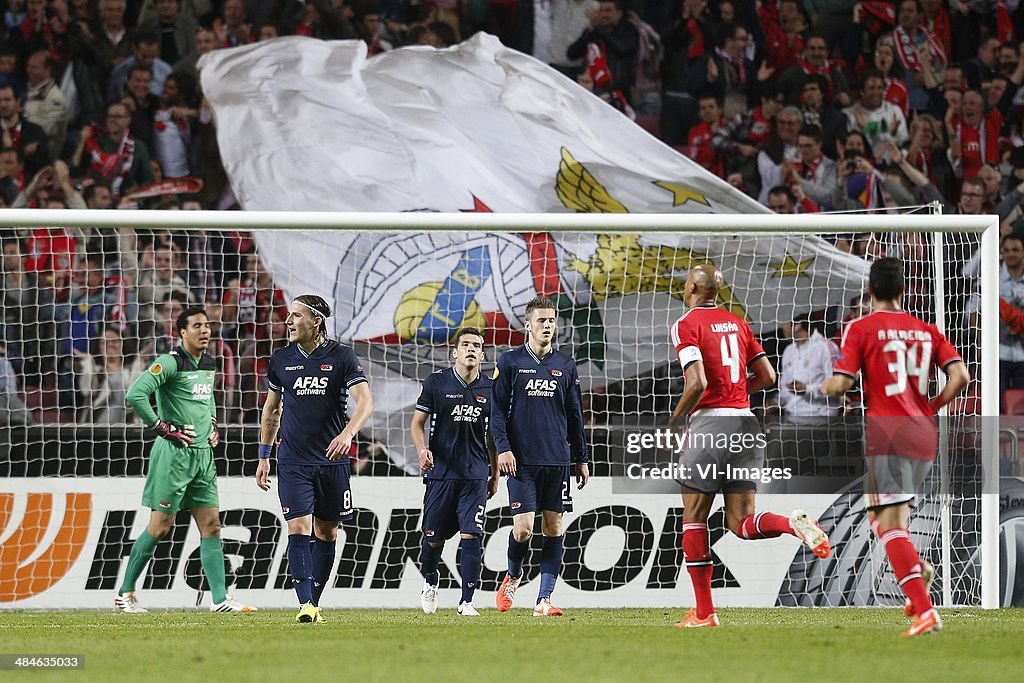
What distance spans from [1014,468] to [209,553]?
18.4 feet

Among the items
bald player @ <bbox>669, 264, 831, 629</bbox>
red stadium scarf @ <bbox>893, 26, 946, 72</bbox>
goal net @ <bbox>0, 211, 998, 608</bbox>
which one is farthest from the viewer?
red stadium scarf @ <bbox>893, 26, 946, 72</bbox>

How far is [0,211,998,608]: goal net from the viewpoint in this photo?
939 centimetres

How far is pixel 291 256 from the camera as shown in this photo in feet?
38.4

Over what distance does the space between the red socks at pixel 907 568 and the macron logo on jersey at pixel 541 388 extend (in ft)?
9.21

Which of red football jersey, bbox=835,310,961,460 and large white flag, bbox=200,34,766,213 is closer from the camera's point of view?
red football jersey, bbox=835,310,961,460

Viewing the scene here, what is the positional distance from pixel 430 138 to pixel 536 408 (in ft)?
15.5

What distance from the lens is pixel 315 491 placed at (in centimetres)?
788

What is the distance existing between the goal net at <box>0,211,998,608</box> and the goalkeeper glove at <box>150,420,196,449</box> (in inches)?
39.5

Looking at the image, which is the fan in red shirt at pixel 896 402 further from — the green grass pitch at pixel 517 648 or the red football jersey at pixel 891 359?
the green grass pitch at pixel 517 648

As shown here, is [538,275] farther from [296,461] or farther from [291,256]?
[296,461]

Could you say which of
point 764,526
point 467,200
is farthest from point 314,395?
point 467,200

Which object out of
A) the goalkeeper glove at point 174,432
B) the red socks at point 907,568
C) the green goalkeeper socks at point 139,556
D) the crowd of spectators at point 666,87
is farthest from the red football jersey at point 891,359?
the crowd of spectators at point 666,87

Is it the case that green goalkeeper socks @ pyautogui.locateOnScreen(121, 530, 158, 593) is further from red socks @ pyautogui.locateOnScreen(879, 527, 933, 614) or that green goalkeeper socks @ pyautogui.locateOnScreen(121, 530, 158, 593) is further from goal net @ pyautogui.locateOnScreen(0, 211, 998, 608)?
red socks @ pyautogui.locateOnScreen(879, 527, 933, 614)

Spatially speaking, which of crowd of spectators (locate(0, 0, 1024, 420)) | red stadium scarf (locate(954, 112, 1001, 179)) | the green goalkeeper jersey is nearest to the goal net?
the green goalkeeper jersey
